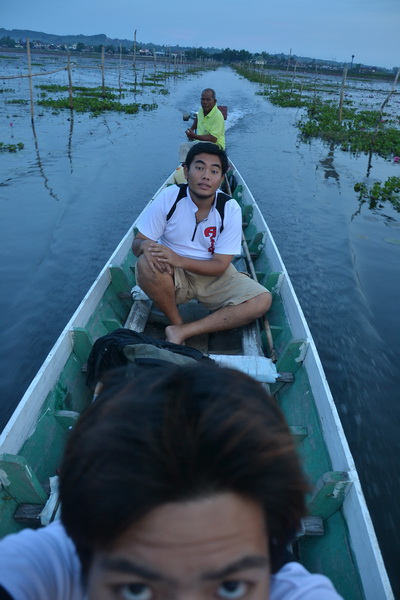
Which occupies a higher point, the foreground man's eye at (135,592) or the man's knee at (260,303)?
the foreground man's eye at (135,592)

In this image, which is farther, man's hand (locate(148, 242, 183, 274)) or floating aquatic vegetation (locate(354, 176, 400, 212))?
floating aquatic vegetation (locate(354, 176, 400, 212))

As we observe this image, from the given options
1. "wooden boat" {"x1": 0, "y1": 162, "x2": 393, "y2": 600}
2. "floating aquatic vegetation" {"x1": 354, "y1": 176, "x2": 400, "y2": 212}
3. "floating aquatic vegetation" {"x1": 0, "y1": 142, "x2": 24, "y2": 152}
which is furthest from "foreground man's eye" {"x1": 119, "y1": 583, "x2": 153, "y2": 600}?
"floating aquatic vegetation" {"x1": 0, "y1": 142, "x2": 24, "y2": 152}

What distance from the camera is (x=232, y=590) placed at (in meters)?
0.72

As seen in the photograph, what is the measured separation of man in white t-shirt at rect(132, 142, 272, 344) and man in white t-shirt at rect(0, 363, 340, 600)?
2.59m

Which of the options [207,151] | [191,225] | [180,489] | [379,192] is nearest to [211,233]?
[191,225]

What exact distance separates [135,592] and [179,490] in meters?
0.23

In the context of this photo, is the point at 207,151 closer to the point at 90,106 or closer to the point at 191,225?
the point at 191,225

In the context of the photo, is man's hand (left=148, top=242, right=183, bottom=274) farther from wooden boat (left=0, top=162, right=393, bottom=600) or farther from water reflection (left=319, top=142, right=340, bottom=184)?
water reflection (left=319, top=142, right=340, bottom=184)

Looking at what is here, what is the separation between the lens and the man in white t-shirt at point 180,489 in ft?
2.10

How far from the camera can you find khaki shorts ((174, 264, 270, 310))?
362 cm

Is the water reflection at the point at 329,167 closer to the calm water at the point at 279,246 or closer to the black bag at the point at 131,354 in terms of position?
the calm water at the point at 279,246

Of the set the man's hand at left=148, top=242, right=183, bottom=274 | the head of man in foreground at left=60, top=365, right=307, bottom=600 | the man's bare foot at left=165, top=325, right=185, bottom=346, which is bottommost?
the man's bare foot at left=165, top=325, right=185, bottom=346

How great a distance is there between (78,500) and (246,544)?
315mm

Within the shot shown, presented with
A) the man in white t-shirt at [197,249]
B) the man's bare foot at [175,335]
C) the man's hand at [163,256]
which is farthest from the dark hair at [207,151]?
the man's bare foot at [175,335]
